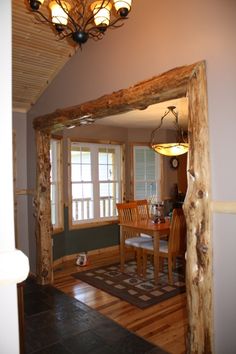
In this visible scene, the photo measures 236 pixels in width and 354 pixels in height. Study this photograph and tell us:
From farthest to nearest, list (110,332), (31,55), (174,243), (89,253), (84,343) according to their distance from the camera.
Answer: (89,253) → (174,243) → (31,55) → (110,332) → (84,343)

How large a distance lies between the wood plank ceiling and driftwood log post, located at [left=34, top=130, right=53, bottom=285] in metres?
0.63

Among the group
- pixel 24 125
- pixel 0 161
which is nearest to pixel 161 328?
pixel 0 161

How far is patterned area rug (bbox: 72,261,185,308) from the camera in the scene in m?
3.42

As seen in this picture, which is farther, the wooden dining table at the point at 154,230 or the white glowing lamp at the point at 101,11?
the wooden dining table at the point at 154,230

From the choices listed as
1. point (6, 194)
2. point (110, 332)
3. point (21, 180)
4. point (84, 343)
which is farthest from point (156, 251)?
point (6, 194)

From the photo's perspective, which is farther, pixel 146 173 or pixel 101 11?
pixel 146 173

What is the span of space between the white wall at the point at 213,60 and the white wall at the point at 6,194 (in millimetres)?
1530

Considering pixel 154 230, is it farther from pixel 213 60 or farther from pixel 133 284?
pixel 213 60

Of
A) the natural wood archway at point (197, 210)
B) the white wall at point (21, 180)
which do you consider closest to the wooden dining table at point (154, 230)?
the white wall at point (21, 180)

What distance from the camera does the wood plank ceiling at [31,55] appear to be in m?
3.06

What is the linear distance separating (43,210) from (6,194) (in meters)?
3.42

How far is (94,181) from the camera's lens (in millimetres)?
5625

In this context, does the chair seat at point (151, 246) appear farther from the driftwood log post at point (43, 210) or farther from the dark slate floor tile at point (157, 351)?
the dark slate floor tile at point (157, 351)

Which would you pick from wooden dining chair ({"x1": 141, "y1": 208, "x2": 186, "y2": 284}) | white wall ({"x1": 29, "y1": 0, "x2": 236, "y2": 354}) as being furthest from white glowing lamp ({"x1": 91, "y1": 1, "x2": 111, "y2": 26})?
wooden dining chair ({"x1": 141, "y1": 208, "x2": 186, "y2": 284})
